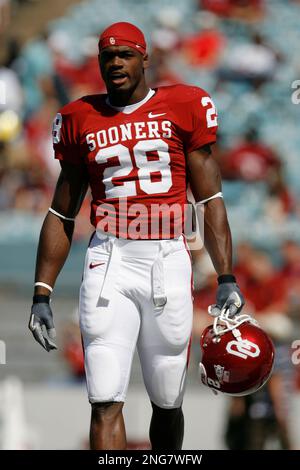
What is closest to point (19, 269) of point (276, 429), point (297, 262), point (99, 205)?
point (297, 262)

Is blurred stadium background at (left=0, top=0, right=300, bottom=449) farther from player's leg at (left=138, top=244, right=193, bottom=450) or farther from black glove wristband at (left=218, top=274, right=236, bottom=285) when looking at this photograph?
black glove wristband at (left=218, top=274, right=236, bottom=285)

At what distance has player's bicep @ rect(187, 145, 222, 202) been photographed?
4273 millimetres

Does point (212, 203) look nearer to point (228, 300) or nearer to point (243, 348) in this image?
point (228, 300)

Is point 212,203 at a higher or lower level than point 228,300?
higher

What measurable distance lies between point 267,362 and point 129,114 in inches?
47.4

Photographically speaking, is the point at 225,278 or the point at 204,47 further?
the point at 204,47

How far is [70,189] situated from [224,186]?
19.3 ft

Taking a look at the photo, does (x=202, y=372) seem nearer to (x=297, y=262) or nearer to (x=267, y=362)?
(x=267, y=362)

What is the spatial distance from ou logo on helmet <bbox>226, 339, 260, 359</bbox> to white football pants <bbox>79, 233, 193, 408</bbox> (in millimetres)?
251

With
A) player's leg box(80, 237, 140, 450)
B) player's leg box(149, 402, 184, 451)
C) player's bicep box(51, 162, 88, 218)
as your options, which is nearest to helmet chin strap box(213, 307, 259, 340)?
player's leg box(80, 237, 140, 450)

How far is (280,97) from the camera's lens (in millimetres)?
10836

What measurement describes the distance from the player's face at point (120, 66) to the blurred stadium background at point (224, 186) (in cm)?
361

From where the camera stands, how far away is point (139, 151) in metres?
4.19

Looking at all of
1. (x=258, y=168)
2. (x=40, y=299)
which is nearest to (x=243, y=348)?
(x=40, y=299)
